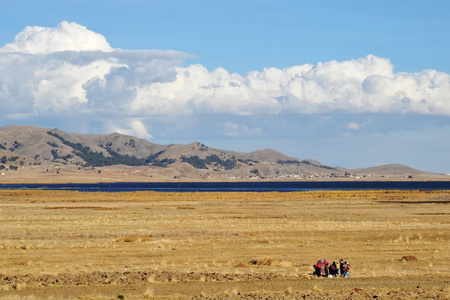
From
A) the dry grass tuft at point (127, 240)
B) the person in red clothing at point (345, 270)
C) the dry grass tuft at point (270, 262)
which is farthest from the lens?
the dry grass tuft at point (127, 240)

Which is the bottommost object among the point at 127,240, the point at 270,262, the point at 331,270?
the point at 127,240

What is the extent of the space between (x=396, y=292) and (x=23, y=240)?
1106 inches

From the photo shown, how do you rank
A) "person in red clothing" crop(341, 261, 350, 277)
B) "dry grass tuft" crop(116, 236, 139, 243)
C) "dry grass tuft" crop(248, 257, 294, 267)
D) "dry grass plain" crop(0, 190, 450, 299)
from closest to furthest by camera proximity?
"dry grass plain" crop(0, 190, 450, 299) < "person in red clothing" crop(341, 261, 350, 277) < "dry grass tuft" crop(248, 257, 294, 267) < "dry grass tuft" crop(116, 236, 139, 243)

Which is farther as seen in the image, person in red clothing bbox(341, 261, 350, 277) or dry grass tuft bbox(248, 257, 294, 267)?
dry grass tuft bbox(248, 257, 294, 267)

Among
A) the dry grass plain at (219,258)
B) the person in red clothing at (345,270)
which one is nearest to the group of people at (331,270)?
the person in red clothing at (345,270)

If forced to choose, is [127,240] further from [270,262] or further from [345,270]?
[345,270]

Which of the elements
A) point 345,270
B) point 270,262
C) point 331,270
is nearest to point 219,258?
point 270,262

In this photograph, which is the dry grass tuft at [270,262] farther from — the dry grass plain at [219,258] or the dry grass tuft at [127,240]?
the dry grass tuft at [127,240]

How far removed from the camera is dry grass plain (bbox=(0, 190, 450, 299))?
2538cm

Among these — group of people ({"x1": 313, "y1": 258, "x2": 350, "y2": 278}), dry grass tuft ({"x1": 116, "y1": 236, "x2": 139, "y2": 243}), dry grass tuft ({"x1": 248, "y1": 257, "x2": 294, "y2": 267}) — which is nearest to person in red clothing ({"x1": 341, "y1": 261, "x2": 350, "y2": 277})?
group of people ({"x1": 313, "y1": 258, "x2": 350, "y2": 278})

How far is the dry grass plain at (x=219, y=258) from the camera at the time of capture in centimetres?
2538

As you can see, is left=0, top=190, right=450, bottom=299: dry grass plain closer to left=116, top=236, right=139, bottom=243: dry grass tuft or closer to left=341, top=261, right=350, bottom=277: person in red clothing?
left=116, top=236, right=139, bottom=243: dry grass tuft

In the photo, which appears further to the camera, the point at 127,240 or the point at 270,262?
the point at 127,240

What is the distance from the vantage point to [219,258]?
3519cm
